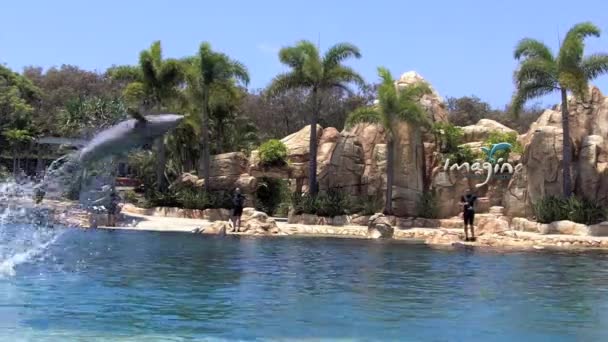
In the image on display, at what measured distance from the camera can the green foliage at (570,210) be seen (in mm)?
24364

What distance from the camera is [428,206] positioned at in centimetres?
2905

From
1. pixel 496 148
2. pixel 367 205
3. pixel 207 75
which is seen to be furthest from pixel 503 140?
pixel 207 75

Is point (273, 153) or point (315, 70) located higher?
point (315, 70)

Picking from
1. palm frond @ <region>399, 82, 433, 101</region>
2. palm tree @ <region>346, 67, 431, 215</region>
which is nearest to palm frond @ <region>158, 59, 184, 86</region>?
palm tree @ <region>346, 67, 431, 215</region>

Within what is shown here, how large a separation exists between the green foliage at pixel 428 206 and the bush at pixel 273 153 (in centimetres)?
657

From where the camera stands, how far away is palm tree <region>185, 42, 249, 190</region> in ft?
107

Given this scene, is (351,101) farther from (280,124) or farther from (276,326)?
(276,326)

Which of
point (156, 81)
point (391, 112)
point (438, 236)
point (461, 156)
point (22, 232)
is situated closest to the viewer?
point (22, 232)

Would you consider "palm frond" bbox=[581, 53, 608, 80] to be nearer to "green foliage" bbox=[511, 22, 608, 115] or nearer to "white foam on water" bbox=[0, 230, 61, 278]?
"green foliage" bbox=[511, 22, 608, 115]

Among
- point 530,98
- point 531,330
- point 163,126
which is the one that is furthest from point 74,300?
point 530,98

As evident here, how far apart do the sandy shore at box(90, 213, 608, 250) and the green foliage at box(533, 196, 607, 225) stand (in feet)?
5.81

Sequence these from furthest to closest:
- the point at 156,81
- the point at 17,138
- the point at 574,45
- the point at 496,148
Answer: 1. the point at 17,138
2. the point at 156,81
3. the point at 496,148
4. the point at 574,45

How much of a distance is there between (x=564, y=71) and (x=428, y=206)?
24.3 ft

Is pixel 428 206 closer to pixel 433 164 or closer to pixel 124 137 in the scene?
pixel 433 164
